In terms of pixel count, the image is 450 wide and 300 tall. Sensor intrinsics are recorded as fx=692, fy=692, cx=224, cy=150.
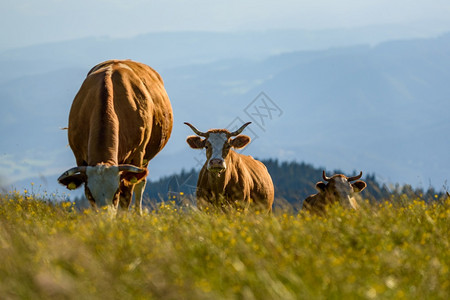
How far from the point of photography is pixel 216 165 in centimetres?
1338

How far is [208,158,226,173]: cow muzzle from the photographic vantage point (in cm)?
1338

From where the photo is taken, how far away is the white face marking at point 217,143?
1385cm

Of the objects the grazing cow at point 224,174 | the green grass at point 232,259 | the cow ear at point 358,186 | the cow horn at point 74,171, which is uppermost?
the green grass at point 232,259

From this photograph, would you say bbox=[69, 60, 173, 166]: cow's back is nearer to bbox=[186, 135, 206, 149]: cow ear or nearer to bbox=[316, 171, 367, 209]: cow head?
bbox=[186, 135, 206, 149]: cow ear

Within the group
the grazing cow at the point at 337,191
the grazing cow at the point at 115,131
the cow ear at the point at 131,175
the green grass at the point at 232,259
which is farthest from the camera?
the grazing cow at the point at 337,191

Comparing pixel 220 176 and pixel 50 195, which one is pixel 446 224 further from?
pixel 50 195

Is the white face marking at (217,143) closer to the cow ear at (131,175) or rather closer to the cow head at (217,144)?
the cow head at (217,144)

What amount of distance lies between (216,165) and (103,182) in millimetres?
3513

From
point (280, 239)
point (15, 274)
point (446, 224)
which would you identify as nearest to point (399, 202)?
point (446, 224)

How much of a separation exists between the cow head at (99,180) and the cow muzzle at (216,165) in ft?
9.37

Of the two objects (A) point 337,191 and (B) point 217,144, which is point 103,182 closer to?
(B) point 217,144

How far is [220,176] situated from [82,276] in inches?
331

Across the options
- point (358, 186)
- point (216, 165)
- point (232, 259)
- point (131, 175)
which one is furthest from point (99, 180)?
point (358, 186)

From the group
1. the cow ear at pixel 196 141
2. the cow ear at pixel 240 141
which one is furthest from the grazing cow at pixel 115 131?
the cow ear at pixel 240 141
